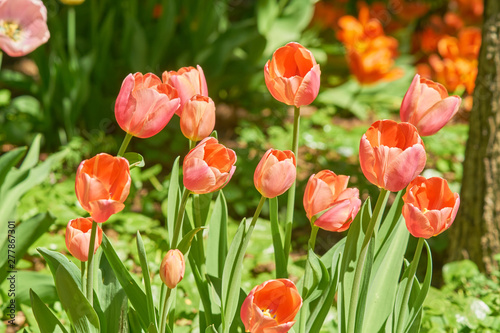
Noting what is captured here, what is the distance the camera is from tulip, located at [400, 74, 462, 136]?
927 millimetres

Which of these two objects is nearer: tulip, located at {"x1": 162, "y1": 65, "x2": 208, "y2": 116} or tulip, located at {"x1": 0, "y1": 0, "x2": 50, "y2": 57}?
tulip, located at {"x1": 162, "y1": 65, "x2": 208, "y2": 116}

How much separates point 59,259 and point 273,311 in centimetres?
36

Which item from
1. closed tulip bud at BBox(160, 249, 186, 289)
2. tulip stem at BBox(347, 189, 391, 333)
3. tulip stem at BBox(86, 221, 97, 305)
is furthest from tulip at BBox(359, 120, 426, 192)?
tulip stem at BBox(86, 221, 97, 305)

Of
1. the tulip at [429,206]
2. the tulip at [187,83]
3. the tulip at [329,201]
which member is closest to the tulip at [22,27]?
the tulip at [187,83]

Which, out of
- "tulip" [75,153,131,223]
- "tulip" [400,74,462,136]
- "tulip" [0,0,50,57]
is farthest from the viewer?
"tulip" [0,0,50,57]

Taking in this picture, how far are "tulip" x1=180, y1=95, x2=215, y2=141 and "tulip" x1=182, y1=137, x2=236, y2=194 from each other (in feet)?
0.24

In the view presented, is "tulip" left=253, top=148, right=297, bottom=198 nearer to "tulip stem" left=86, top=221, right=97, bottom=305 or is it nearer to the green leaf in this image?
"tulip stem" left=86, top=221, right=97, bottom=305

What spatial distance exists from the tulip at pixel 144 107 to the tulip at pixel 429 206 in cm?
39

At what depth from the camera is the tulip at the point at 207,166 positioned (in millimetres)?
855

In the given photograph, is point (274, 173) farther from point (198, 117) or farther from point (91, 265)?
point (91, 265)

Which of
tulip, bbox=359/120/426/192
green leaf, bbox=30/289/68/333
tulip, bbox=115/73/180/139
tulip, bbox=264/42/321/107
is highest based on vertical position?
tulip, bbox=264/42/321/107

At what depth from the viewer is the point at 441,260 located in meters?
2.43

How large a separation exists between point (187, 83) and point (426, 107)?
15.1 inches

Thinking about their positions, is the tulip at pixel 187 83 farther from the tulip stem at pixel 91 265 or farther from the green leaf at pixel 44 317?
the green leaf at pixel 44 317
